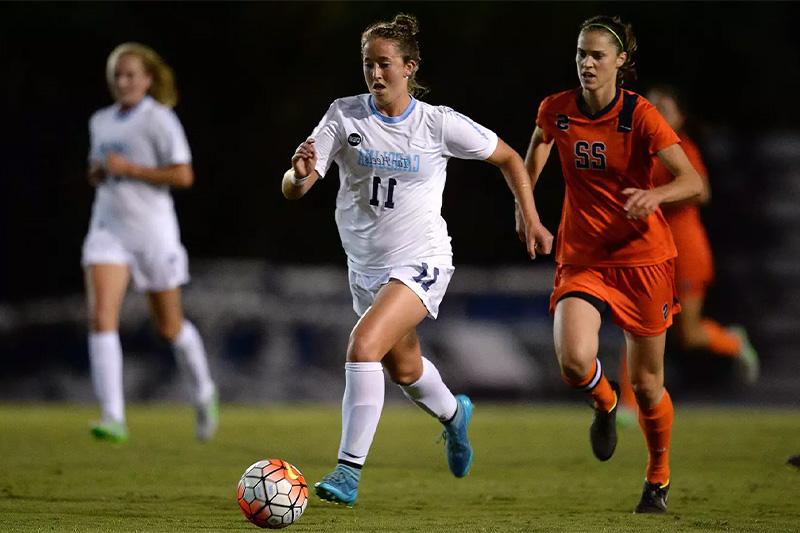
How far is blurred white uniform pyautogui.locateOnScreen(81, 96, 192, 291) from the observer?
9.02m

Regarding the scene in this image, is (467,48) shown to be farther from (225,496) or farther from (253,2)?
(225,496)

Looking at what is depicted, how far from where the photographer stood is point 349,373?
19.2ft

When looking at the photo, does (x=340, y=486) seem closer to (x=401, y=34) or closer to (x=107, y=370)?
(x=401, y=34)

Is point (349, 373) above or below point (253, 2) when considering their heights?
below

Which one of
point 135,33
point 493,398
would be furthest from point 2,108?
point 493,398

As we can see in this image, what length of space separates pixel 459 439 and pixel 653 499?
3.79 feet

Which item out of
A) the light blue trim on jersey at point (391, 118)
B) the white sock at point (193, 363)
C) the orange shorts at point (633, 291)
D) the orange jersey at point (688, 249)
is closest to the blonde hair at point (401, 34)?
the light blue trim on jersey at point (391, 118)

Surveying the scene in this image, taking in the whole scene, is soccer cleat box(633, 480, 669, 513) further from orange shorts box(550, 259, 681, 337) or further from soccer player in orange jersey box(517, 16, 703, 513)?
orange shorts box(550, 259, 681, 337)

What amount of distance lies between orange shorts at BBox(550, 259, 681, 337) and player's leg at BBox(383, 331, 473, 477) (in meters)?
0.74

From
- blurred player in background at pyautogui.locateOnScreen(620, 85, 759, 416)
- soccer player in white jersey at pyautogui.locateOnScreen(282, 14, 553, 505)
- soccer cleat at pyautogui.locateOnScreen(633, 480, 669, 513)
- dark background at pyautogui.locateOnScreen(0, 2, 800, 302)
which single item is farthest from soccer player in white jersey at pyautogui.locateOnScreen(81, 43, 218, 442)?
dark background at pyautogui.locateOnScreen(0, 2, 800, 302)

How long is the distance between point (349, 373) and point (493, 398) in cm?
763

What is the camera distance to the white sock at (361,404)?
578cm

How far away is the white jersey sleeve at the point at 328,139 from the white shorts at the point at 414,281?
525 millimetres

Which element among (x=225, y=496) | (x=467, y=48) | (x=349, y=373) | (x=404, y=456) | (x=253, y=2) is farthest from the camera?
(x=253, y=2)
